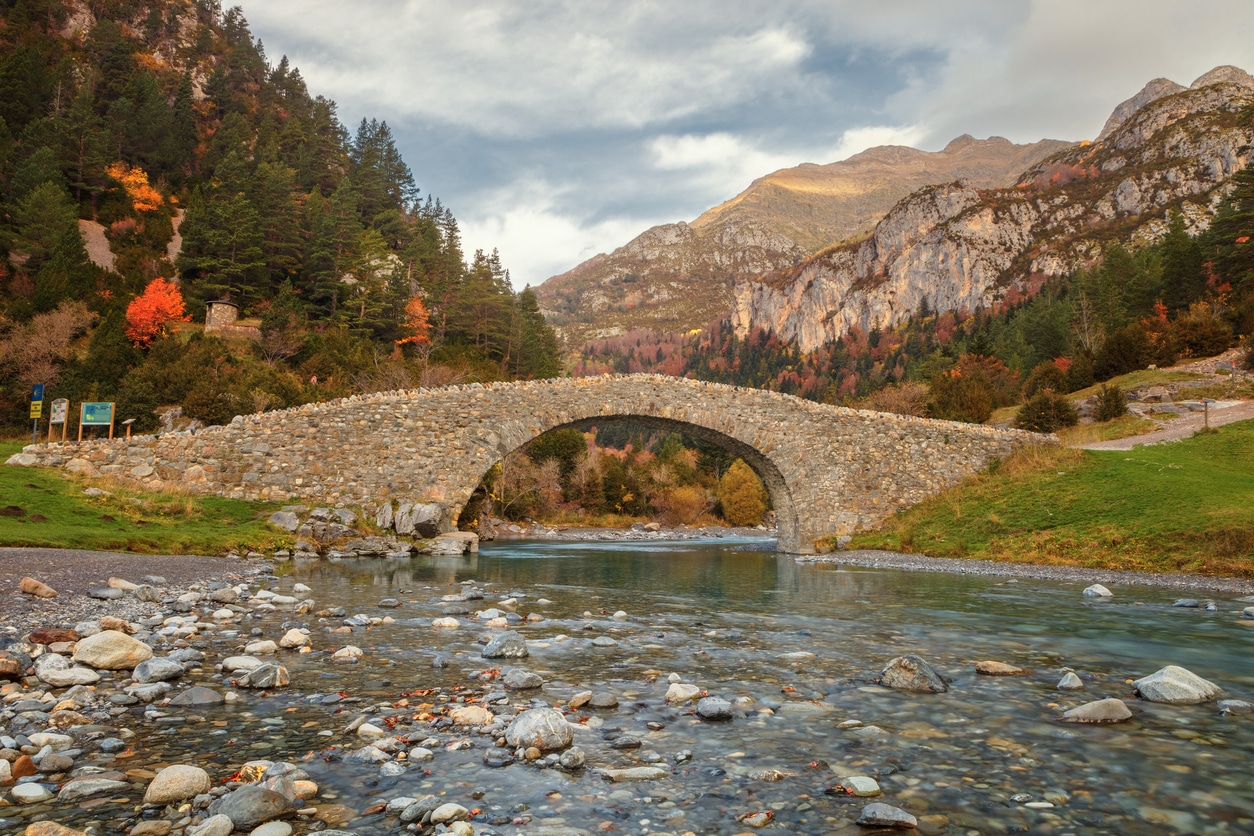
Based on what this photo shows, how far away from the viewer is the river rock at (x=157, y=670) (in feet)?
17.7

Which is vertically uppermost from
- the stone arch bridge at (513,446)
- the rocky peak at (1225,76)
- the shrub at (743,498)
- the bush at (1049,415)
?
the rocky peak at (1225,76)

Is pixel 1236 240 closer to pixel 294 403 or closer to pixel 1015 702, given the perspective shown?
pixel 1015 702

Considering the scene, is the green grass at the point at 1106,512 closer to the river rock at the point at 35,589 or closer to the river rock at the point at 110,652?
the river rock at the point at 110,652

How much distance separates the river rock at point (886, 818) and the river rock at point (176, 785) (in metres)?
3.38

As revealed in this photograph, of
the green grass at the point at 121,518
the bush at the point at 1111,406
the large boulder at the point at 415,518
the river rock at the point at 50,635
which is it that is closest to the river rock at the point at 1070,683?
the river rock at the point at 50,635

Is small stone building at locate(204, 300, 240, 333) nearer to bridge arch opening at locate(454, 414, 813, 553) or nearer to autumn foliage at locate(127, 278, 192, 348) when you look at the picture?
autumn foliage at locate(127, 278, 192, 348)

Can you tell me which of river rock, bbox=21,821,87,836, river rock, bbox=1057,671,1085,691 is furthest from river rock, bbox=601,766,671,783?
river rock, bbox=1057,671,1085,691

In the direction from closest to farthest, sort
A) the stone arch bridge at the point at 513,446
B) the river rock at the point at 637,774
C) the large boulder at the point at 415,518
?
the river rock at the point at 637,774 < the stone arch bridge at the point at 513,446 < the large boulder at the point at 415,518

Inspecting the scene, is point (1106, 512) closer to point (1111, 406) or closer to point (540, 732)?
point (1111, 406)

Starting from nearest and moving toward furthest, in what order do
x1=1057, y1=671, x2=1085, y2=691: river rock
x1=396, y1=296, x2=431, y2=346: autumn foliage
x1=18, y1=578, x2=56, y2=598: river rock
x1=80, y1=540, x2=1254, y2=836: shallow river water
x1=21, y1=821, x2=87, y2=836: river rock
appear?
x1=21, y1=821, x2=87, y2=836: river rock
x1=80, y1=540, x2=1254, y2=836: shallow river water
x1=1057, y1=671, x2=1085, y2=691: river rock
x1=18, y1=578, x2=56, y2=598: river rock
x1=396, y1=296, x2=431, y2=346: autumn foliage

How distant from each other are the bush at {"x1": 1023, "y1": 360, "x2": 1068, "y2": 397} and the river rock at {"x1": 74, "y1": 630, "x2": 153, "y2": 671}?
137 feet

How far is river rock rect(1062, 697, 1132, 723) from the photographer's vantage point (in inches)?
195

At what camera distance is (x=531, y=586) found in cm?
1395

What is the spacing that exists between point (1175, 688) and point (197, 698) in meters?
7.93
